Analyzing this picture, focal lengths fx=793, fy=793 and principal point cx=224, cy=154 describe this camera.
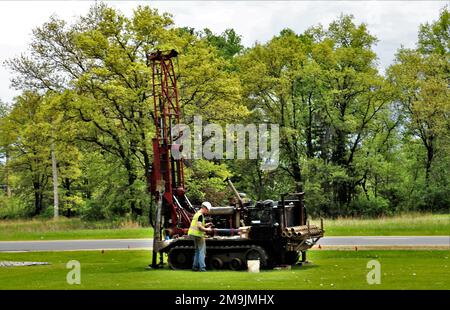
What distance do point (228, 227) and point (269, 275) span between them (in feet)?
12.8

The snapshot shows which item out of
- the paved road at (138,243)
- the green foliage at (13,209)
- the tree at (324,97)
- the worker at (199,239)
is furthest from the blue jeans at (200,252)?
the green foliage at (13,209)

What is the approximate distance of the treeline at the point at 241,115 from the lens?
51.2 m

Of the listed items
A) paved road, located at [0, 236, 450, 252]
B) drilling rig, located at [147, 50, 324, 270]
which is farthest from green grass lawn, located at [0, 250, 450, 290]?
paved road, located at [0, 236, 450, 252]

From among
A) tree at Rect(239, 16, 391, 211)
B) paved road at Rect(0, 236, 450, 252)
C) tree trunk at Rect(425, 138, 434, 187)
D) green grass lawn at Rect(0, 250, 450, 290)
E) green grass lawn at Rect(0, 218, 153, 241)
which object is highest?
tree at Rect(239, 16, 391, 211)

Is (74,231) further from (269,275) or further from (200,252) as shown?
(269,275)

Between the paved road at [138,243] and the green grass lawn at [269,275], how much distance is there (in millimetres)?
3800

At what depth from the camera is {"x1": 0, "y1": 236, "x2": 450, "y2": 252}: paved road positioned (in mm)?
31639

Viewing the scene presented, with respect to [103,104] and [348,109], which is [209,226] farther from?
[348,109]

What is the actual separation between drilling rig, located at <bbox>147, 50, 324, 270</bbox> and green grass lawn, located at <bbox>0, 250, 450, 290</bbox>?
745 mm

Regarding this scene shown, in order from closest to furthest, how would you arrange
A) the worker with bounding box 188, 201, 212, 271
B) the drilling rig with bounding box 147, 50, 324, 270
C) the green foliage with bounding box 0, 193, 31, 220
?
1. the worker with bounding box 188, 201, 212, 271
2. the drilling rig with bounding box 147, 50, 324, 270
3. the green foliage with bounding box 0, 193, 31, 220

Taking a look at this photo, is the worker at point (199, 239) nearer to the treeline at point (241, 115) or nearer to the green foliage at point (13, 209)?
the treeline at point (241, 115)

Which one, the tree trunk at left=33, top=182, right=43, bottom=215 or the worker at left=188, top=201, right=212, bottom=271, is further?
the tree trunk at left=33, top=182, right=43, bottom=215

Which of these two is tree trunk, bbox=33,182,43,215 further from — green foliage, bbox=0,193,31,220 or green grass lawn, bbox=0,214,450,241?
green grass lawn, bbox=0,214,450,241

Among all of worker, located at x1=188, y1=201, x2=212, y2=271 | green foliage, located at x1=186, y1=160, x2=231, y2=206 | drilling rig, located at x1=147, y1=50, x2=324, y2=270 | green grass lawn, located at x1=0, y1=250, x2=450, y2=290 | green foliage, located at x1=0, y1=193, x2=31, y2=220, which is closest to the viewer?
green grass lawn, located at x1=0, y1=250, x2=450, y2=290
